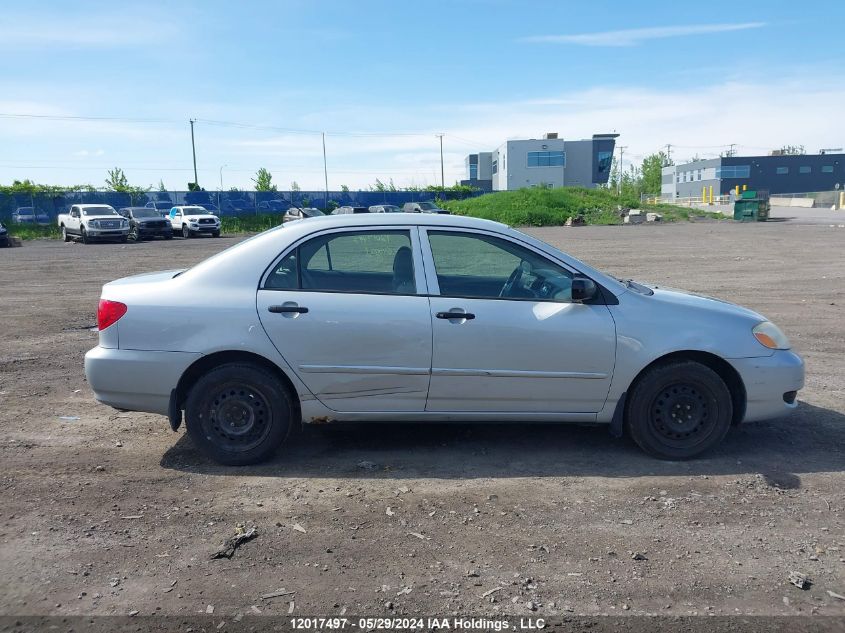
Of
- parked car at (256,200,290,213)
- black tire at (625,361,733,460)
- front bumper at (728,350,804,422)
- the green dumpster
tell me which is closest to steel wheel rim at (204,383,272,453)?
black tire at (625,361,733,460)

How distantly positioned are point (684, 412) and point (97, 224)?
34426 mm

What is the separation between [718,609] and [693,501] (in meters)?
1.20

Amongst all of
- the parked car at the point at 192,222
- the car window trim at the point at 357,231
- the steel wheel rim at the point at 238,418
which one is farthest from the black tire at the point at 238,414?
the parked car at the point at 192,222

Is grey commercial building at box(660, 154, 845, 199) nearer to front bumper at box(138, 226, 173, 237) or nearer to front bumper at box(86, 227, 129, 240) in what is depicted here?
front bumper at box(138, 226, 173, 237)

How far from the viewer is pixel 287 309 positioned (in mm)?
4918

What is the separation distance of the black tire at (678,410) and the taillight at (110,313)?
358 centimetres

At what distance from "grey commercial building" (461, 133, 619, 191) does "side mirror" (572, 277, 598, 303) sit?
86.0 meters

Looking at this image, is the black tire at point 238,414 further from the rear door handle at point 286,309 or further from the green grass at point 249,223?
the green grass at point 249,223

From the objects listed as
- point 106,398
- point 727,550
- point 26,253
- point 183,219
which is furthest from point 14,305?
point 183,219

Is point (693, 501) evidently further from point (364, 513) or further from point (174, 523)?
point (174, 523)

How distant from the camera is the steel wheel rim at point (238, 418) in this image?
16.3ft

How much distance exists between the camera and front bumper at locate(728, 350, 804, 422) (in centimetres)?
506

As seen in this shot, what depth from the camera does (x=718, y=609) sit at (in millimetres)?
3305

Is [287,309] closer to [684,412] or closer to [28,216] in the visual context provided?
[684,412]
